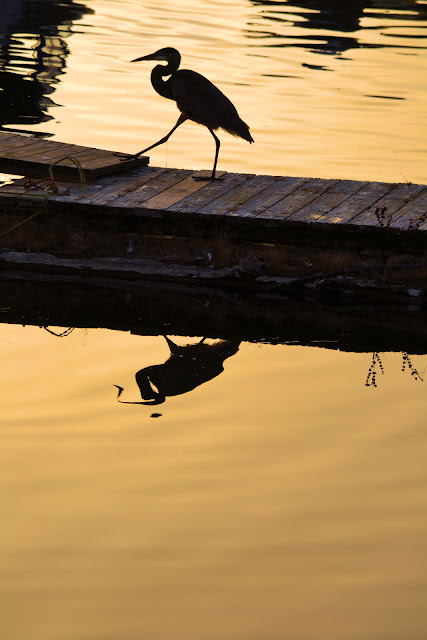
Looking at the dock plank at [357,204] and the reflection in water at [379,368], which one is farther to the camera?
the dock plank at [357,204]

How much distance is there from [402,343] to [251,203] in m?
2.21

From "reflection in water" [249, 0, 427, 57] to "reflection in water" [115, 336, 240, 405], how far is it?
47.7 ft

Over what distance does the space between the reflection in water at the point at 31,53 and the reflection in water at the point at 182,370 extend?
692cm

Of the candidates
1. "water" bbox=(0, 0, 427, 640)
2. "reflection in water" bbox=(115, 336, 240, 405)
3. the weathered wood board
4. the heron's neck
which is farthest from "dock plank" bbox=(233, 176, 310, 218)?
"reflection in water" bbox=(115, 336, 240, 405)

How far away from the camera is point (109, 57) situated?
64.1ft

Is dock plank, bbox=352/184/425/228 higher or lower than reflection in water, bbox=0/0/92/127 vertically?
higher

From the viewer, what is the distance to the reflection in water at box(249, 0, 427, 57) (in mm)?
22203

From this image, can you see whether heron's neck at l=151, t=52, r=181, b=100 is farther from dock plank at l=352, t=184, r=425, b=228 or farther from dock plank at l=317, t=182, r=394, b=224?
dock plank at l=352, t=184, r=425, b=228

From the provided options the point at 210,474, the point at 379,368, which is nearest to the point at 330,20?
the point at 379,368

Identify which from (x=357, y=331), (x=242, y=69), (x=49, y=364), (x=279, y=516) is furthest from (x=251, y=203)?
(x=242, y=69)

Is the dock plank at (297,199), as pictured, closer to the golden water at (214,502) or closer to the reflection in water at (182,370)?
the reflection in water at (182,370)

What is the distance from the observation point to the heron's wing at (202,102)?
983 cm

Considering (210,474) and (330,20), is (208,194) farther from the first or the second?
(330,20)

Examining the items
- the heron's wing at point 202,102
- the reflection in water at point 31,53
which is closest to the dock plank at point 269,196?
the heron's wing at point 202,102
